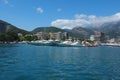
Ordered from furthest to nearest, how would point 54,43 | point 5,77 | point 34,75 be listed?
point 54,43
point 34,75
point 5,77

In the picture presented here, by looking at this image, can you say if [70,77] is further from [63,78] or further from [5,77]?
[5,77]

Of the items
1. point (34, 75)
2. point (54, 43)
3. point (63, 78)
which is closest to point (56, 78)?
point (63, 78)

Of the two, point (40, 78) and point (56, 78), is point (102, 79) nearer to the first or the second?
point (56, 78)

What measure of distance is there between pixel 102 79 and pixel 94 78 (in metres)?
1.07

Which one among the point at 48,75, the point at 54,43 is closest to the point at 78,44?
the point at 54,43

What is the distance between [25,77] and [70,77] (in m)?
5.32

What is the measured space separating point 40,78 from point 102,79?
7133 millimetres

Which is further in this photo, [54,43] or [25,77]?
[54,43]

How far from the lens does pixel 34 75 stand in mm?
30719

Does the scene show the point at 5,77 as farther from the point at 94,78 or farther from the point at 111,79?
the point at 111,79

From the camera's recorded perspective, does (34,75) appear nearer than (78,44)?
Yes

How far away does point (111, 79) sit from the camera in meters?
29.4

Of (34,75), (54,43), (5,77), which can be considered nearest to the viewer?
(5,77)

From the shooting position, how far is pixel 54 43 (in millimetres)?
194875
